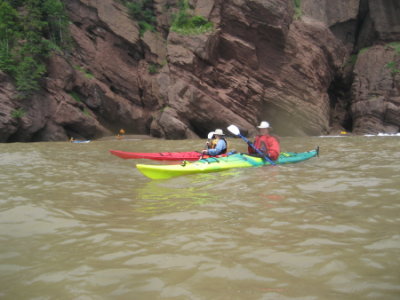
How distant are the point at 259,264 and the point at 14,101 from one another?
19882mm

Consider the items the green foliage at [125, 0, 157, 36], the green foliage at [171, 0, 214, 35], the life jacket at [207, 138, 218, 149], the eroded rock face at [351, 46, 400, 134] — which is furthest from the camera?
the green foliage at [125, 0, 157, 36]

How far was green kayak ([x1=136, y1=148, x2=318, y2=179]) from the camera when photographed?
616 centimetres

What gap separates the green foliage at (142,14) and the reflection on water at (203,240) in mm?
22798

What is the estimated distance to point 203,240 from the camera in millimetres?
2803

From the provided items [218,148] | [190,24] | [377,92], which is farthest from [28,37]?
[377,92]

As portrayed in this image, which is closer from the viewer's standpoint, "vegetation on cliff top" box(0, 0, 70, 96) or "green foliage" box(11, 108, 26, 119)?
"green foliage" box(11, 108, 26, 119)

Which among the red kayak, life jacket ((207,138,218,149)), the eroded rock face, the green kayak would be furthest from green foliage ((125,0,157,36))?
the green kayak

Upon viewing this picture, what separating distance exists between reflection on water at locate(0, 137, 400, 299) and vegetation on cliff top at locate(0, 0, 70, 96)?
53.2 feet

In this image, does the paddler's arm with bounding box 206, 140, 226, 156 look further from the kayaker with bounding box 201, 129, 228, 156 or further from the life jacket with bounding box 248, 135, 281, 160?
the life jacket with bounding box 248, 135, 281, 160

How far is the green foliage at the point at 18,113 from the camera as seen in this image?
1769cm

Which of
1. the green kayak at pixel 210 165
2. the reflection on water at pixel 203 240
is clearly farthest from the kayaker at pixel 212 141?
the reflection on water at pixel 203 240

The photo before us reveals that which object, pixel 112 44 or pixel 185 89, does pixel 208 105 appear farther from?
pixel 112 44

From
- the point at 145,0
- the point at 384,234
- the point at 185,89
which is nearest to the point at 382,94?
the point at 185,89

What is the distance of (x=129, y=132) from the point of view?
78.5 ft
